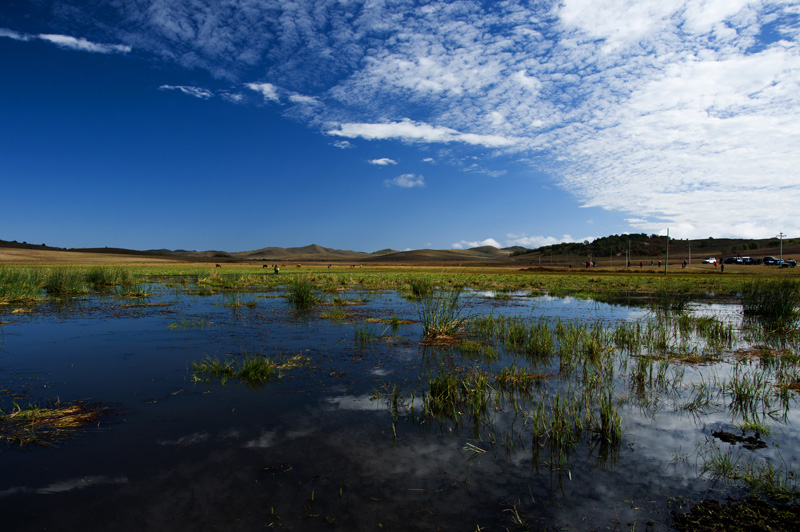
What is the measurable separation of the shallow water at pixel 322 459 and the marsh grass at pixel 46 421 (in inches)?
8.8

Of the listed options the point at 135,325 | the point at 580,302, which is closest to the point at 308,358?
the point at 135,325

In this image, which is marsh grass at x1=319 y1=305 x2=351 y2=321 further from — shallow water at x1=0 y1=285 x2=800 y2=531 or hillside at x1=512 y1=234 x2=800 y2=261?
hillside at x1=512 y1=234 x2=800 y2=261

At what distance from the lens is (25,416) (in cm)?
515

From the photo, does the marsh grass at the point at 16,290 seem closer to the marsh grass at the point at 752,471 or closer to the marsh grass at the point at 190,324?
the marsh grass at the point at 190,324

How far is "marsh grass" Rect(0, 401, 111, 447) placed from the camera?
4633 millimetres

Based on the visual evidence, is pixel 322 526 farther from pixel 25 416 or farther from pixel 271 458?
pixel 25 416

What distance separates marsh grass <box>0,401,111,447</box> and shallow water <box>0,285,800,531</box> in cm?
22

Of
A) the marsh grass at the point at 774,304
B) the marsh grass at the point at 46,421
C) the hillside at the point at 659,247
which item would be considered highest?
the hillside at the point at 659,247

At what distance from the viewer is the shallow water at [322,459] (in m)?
3.42

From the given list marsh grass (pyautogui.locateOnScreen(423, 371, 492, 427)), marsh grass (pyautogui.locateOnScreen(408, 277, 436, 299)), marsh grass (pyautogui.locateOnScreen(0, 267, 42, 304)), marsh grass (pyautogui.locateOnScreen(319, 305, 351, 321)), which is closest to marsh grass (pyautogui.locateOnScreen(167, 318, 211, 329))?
marsh grass (pyautogui.locateOnScreen(319, 305, 351, 321))

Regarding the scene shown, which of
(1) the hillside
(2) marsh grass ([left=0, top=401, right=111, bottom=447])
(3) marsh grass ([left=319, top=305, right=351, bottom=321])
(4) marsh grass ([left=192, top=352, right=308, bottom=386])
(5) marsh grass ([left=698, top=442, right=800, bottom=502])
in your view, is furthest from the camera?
(1) the hillside

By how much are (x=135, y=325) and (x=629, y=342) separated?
1239 cm

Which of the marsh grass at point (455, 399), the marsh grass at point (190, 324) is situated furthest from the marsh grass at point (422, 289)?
the marsh grass at point (455, 399)

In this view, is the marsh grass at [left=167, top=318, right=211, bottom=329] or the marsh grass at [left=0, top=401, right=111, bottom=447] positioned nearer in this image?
the marsh grass at [left=0, top=401, right=111, bottom=447]
